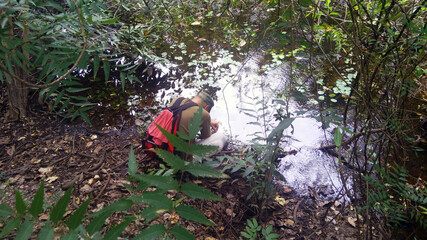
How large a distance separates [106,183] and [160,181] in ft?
7.12

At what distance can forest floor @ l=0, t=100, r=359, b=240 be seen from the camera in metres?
2.46

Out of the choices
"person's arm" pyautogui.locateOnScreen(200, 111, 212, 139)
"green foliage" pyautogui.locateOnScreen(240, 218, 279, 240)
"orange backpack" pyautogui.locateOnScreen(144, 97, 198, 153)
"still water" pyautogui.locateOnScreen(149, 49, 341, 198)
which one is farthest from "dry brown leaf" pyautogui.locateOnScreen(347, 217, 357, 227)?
"orange backpack" pyautogui.locateOnScreen(144, 97, 198, 153)

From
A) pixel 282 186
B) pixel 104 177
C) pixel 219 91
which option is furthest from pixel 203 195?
pixel 219 91

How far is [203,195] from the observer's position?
80cm

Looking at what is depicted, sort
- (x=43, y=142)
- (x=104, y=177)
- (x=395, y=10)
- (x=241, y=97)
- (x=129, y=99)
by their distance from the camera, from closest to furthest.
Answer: (x=395, y=10)
(x=104, y=177)
(x=43, y=142)
(x=129, y=99)
(x=241, y=97)

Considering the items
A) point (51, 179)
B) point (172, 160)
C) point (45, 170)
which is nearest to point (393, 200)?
point (172, 160)

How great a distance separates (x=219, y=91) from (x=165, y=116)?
199 cm

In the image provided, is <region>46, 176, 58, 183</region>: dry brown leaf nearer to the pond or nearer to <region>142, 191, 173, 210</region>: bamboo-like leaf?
the pond

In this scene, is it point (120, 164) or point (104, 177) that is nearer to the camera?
point (104, 177)

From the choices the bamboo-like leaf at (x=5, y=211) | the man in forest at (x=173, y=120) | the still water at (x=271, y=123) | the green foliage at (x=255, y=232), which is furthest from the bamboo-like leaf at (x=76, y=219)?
the man in forest at (x=173, y=120)

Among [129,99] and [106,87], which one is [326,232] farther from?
[106,87]

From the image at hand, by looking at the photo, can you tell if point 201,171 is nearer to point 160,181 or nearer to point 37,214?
point 160,181

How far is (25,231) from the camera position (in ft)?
2.18

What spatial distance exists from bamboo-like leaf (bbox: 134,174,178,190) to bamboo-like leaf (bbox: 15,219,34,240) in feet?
0.96
